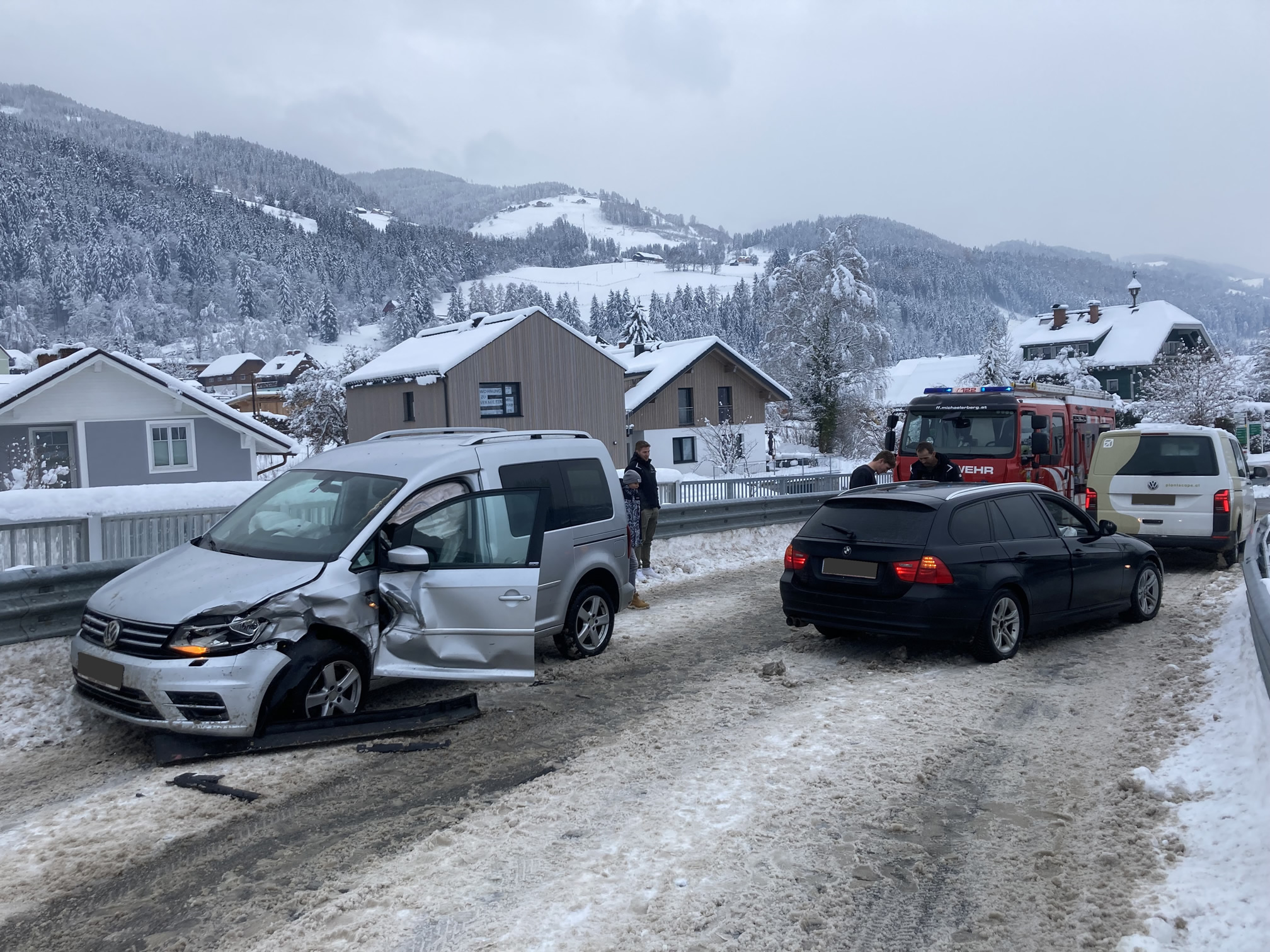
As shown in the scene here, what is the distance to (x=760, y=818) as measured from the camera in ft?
15.0

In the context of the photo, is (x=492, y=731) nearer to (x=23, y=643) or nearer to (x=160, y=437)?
(x=23, y=643)

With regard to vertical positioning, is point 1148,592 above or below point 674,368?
below

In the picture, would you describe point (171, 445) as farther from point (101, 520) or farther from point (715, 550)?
point (101, 520)

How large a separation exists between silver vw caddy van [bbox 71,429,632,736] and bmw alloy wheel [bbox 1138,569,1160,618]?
587 cm

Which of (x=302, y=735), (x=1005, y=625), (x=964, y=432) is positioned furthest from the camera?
(x=964, y=432)

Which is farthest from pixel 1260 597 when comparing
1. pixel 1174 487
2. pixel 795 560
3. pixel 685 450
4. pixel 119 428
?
pixel 685 450

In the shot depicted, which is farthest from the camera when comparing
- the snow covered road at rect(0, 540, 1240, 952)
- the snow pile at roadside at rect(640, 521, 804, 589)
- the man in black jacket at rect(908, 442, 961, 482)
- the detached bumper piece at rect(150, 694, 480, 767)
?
the snow pile at roadside at rect(640, 521, 804, 589)

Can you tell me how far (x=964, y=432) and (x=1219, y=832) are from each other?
10.1 m

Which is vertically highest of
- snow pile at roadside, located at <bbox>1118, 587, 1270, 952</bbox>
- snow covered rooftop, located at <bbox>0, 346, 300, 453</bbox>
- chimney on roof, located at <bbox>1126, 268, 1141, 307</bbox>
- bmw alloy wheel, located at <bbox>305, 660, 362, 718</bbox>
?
chimney on roof, located at <bbox>1126, 268, 1141, 307</bbox>

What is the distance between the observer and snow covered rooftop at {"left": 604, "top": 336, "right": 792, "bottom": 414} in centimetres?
4647

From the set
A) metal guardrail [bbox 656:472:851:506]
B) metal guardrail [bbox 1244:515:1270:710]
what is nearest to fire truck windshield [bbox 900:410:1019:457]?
metal guardrail [bbox 656:472:851:506]

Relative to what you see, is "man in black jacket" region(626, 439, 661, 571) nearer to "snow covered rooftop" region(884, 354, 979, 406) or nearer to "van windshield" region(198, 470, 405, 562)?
"van windshield" region(198, 470, 405, 562)

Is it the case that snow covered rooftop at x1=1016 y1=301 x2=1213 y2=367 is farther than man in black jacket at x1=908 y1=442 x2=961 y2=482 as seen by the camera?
Yes

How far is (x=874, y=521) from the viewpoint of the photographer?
311 inches
